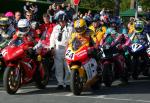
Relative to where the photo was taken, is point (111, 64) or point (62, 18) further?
point (111, 64)

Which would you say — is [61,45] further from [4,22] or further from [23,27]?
[4,22]

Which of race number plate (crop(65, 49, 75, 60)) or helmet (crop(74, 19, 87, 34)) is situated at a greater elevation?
helmet (crop(74, 19, 87, 34))

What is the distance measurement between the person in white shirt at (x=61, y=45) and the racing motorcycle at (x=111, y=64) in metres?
0.95

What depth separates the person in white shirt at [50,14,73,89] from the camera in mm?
12906

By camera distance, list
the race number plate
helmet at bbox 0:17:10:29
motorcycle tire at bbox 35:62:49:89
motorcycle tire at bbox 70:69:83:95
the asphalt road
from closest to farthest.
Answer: the asphalt road < motorcycle tire at bbox 70:69:83:95 < the race number plate < motorcycle tire at bbox 35:62:49:89 < helmet at bbox 0:17:10:29

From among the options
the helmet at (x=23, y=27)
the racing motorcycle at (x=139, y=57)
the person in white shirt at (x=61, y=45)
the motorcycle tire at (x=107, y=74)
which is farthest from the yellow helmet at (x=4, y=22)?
the racing motorcycle at (x=139, y=57)

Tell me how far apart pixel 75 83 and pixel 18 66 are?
4.67 ft

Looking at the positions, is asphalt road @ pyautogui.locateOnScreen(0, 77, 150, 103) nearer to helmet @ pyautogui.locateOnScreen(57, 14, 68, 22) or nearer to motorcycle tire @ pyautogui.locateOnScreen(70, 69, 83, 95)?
motorcycle tire @ pyautogui.locateOnScreen(70, 69, 83, 95)

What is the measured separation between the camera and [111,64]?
45.5 ft

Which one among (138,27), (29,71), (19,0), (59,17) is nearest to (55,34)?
(59,17)

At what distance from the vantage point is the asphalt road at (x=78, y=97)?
11.2m

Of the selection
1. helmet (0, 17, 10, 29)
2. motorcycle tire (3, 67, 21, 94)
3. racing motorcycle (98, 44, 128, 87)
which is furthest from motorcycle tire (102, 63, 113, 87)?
helmet (0, 17, 10, 29)

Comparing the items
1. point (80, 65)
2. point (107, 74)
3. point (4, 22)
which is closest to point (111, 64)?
point (107, 74)

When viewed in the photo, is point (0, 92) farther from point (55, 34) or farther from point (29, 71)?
point (55, 34)
